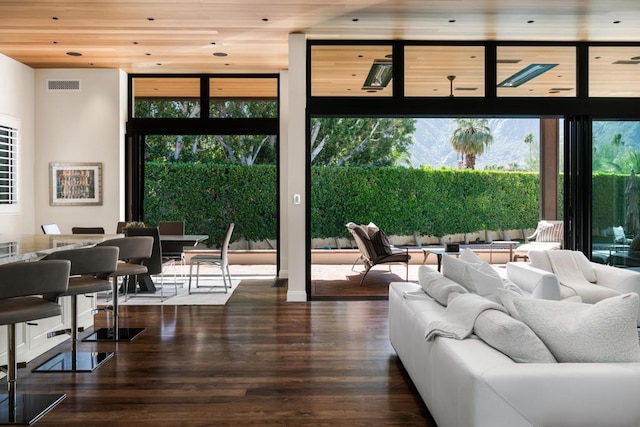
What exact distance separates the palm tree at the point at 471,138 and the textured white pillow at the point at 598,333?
45.7ft

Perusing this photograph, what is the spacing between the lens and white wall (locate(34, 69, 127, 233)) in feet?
25.9

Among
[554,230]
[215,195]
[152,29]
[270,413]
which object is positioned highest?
[152,29]

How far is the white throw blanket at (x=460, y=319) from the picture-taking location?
2.49m

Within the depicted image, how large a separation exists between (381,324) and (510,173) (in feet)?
29.2

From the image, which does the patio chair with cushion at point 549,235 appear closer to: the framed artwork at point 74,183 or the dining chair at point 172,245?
the dining chair at point 172,245

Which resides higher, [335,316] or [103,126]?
[103,126]

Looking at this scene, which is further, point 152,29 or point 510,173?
point 510,173

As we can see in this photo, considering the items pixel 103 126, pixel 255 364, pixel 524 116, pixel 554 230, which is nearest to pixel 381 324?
pixel 255 364

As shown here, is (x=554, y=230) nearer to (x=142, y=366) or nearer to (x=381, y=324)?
(x=381, y=324)

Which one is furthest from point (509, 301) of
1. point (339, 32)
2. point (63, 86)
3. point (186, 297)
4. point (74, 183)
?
point (63, 86)

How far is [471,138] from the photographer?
50.8 ft

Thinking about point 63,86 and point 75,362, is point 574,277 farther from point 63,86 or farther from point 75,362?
point 63,86

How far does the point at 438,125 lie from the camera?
623 inches

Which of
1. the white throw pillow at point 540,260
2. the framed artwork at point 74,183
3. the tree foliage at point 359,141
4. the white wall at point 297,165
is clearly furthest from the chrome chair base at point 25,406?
the tree foliage at point 359,141
